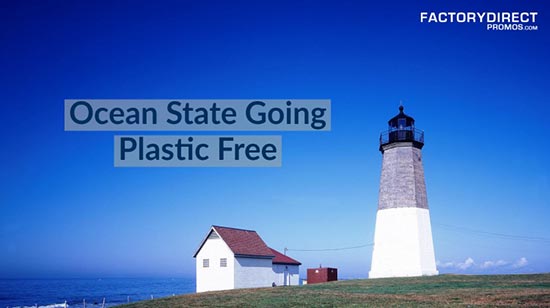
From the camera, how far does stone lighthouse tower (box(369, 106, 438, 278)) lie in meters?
40.4

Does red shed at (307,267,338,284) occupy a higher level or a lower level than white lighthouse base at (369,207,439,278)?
lower

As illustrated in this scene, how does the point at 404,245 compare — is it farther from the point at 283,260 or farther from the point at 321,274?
the point at 283,260

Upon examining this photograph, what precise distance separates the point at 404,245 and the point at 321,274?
11.3 m

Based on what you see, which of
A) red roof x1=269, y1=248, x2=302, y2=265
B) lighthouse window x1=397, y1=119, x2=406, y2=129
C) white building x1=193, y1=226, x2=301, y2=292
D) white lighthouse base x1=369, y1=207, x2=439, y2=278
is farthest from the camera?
red roof x1=269, y1=248, x2=302, y2=265

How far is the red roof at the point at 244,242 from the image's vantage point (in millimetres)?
43250

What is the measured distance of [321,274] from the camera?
49219 mm

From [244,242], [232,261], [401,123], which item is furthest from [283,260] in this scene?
[401,123]

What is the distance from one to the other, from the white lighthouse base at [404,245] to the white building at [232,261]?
964cm

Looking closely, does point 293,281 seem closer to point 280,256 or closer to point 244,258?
point 280,256

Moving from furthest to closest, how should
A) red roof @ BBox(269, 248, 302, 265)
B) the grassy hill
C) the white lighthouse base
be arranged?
red roof @ BBox(269, 248, 302, 265), the white lighthouse base, the grassy hill

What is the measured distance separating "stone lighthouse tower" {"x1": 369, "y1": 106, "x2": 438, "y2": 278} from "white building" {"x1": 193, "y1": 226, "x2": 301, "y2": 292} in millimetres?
9610

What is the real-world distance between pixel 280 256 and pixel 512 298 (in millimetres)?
28955

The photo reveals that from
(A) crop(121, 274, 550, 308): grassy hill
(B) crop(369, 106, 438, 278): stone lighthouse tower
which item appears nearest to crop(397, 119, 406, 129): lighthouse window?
(B) crop(369, 106, 438, 278): stone lighthouse tower

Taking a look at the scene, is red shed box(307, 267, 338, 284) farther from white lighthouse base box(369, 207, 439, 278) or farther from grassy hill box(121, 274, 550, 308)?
grassy hill box(121, 274, 550, 308)
